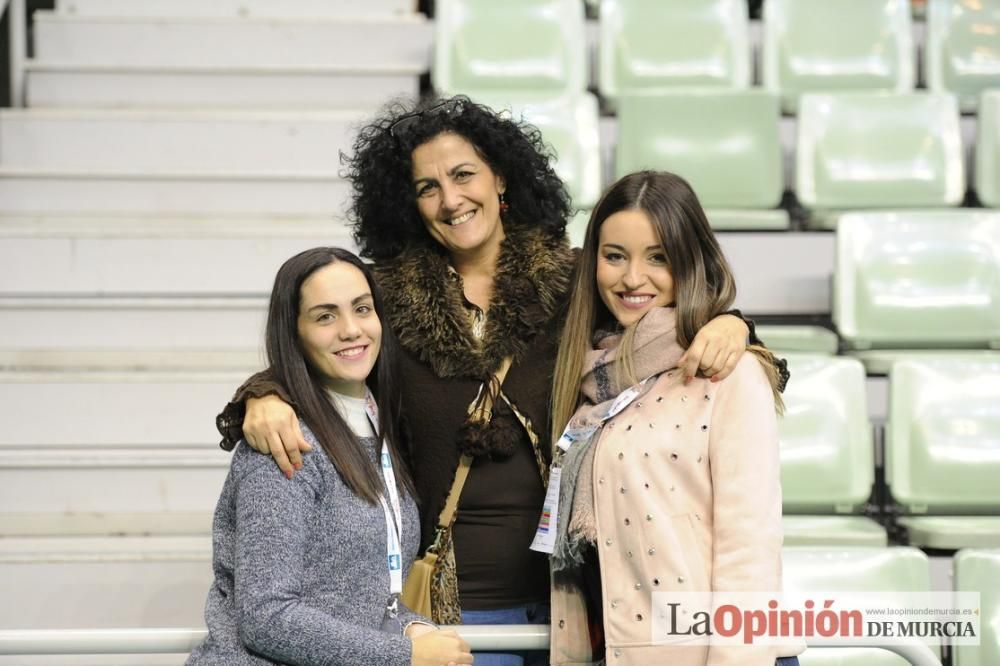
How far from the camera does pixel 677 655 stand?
4.59ft

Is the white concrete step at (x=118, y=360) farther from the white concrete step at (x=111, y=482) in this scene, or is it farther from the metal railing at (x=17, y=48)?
the metal railing at (x=17, y=48)

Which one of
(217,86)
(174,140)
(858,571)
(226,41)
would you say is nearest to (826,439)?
(858,571)

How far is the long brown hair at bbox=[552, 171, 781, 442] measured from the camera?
5.04ft

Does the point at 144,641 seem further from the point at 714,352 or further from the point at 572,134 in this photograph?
the point at 572,134

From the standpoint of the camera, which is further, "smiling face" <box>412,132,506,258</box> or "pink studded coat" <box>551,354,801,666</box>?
"smiling face" <box>412,132,506,258</box>

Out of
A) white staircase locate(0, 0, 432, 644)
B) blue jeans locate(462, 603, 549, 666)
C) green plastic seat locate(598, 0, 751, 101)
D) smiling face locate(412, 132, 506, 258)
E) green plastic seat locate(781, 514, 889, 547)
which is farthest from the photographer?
green plastic seat locate(598, 0, 751, 101)

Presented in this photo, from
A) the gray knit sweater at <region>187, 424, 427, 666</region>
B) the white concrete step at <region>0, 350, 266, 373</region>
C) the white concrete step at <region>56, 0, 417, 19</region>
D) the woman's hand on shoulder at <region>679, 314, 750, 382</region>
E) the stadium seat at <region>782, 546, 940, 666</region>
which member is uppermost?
the white concrete step at <region>56, 0, 417, 19</region>

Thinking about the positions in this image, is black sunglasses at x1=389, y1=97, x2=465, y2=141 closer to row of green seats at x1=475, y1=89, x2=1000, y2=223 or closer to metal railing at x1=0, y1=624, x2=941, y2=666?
metal railing at x1=0, y1=624, x2=941, y2=666

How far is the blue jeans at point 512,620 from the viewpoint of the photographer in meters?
1.63

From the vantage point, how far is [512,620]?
1646 mm

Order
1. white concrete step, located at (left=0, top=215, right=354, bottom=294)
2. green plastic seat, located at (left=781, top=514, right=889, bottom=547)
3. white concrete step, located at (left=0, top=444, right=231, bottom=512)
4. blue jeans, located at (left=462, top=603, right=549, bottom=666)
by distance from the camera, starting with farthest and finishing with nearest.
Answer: white concrete step, located at (left=0, top=215, right=354, bottom=294)
white concrete step, located at (left=0, top=444, right=231, bottom=512)
green plastic seat, located at (left=781, top=514, right=889, bottom=547)
blue jeans, located at (left=462, top=603, right=549, bottom=666)

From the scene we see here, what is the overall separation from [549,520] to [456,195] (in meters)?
0.54

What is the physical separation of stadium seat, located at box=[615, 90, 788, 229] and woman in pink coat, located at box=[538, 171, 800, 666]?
A: 1704 mm

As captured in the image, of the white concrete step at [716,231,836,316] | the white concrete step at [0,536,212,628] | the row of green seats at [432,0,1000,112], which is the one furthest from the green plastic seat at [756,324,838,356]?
the white concrete step at [0,536,212,628]
